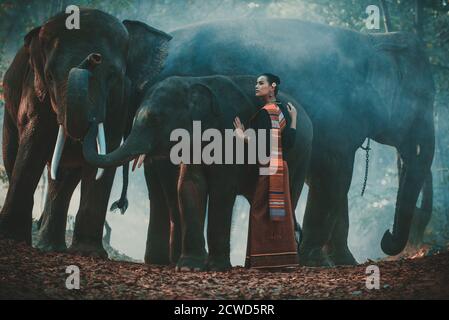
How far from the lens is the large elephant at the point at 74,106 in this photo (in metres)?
8.12

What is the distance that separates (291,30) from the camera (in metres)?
10.6

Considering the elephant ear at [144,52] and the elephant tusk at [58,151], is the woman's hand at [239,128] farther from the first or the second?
the elephant tusk at [58,151]

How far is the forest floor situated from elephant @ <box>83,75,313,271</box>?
0.35 meters

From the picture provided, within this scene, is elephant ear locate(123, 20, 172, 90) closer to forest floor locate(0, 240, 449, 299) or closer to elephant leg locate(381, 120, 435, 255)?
forest floor locate(0, 240, 449, 299)

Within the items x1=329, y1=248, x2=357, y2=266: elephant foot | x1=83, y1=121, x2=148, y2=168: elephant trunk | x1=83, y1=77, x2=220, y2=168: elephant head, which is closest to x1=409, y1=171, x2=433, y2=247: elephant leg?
x1=329, y1=248, x2=357, y2=266: elephant foot

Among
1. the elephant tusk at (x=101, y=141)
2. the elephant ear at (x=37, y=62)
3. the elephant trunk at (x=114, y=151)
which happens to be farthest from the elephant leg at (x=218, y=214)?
the elephant ear at (x=37, y=62)

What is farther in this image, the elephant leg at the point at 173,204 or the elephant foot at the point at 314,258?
the elephant foot at the point at 314,258

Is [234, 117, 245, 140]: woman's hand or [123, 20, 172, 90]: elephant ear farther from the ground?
[123, 20, 172, 90]: elephant ear

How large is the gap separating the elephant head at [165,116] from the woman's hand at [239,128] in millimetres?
200

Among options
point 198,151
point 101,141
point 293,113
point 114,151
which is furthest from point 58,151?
point 293,113

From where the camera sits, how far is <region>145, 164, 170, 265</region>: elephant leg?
918cm

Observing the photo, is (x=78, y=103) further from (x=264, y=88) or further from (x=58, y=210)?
(x=58, y=210)

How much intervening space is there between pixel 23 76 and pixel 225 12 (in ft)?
34.5
